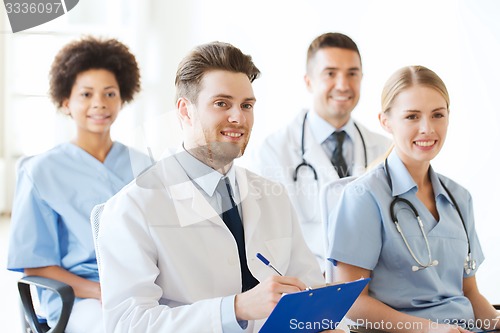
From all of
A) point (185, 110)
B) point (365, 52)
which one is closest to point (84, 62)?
point (185, 110)

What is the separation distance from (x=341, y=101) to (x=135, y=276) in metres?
1.39

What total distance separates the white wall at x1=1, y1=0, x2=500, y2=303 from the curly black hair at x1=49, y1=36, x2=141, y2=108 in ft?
0.68

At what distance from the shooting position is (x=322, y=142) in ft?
7.57

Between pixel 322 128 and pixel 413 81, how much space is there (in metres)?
0.83

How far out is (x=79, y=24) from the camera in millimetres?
5082

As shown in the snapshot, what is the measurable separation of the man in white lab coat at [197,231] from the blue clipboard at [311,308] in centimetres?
4

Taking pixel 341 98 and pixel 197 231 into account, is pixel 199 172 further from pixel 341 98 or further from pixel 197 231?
pixel 341 98

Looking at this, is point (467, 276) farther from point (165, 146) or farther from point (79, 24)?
point (79, 24)

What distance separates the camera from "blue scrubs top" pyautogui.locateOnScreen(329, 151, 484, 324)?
1.43 metres

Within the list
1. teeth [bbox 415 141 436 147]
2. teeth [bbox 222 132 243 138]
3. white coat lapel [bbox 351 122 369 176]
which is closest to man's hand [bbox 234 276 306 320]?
teeth [bbox 222 132 243 138]

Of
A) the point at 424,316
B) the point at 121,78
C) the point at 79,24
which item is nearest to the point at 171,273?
the point at 424,316

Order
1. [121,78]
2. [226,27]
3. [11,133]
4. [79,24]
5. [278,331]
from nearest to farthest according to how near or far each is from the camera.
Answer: [278,331] → [121,78] → [226,27] → [79,24] → [11,133]

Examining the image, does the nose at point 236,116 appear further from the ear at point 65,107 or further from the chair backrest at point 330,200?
the ear at point 65,107

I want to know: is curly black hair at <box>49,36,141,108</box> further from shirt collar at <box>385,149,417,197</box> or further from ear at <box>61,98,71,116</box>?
shirt collar at <box>385,149,417,197</box>
